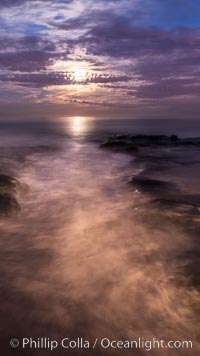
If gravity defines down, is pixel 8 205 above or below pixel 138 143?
below

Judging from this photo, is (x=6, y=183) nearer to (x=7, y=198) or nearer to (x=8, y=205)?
(x=7, y=198)

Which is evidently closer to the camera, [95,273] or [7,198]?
[95,273]

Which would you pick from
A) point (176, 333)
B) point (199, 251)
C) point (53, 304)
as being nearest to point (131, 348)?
point (176, 333)

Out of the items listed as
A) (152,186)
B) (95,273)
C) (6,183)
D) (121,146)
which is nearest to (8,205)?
(6,183)

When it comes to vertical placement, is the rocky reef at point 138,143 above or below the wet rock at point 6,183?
above

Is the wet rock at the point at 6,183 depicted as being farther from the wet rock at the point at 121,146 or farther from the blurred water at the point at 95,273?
the wet rock at the point at 121,146

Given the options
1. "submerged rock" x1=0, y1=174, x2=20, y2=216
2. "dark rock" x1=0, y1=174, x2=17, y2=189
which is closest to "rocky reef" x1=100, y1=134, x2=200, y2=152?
"dark rock" x1=0, y1=174, x2=17, y2=189

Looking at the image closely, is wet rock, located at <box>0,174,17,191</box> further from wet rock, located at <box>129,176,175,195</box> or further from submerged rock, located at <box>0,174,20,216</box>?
wet rock, located at <box>129,176,175,195</box>

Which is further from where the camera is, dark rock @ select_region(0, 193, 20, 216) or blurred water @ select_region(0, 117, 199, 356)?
dark rock @ select_region(0, 193, 20, 216)

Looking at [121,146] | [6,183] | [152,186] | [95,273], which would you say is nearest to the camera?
[95,273]

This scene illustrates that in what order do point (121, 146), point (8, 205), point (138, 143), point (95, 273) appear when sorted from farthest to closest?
point (138, 143), point (121, 146), point (8, 205), point (95, 273)

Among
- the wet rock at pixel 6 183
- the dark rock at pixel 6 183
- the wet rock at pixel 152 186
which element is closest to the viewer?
the wet rock at pixel 6 183

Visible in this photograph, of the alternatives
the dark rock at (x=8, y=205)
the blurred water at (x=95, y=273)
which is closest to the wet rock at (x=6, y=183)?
the blurred water at (x=95, y=273)

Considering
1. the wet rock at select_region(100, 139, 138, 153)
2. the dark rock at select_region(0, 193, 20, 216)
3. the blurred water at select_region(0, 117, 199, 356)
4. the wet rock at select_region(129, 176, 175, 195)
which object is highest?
the wet rock at select_region(100, 139, 138, 153)
